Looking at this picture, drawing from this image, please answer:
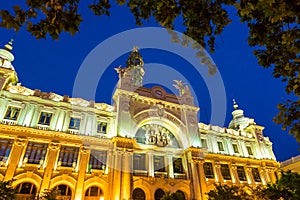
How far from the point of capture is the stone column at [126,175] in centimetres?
2138

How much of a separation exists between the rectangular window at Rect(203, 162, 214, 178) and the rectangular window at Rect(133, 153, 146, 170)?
9.00 m

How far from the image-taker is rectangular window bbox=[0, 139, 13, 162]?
1983 centimetres

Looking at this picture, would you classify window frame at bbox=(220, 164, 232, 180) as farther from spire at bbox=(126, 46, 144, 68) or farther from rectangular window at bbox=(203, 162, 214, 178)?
spire at bbox=(126, 46, 144, 68)

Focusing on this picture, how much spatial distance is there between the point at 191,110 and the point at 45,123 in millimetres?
20439

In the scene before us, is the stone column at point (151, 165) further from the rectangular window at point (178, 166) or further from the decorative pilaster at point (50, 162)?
the decorative pilaster at point (50, 162)

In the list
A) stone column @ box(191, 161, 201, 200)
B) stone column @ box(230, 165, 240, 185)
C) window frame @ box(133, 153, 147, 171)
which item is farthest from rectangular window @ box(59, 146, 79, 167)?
stone column @ box(230, 165, 240, 185)

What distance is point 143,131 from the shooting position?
2839 cm

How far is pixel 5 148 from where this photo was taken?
2025 centimetres

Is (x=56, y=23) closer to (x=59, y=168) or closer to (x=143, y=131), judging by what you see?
(x=59, y=168)

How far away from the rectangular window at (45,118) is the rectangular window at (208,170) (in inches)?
826

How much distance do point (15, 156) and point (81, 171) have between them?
6.37 m

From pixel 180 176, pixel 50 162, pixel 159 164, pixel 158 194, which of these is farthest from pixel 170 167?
pixel 50 162

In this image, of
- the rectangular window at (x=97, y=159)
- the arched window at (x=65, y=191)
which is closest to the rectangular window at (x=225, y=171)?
the rectangular window at (x=97, y=159)

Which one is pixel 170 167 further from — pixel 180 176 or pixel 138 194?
pixel 138 194
